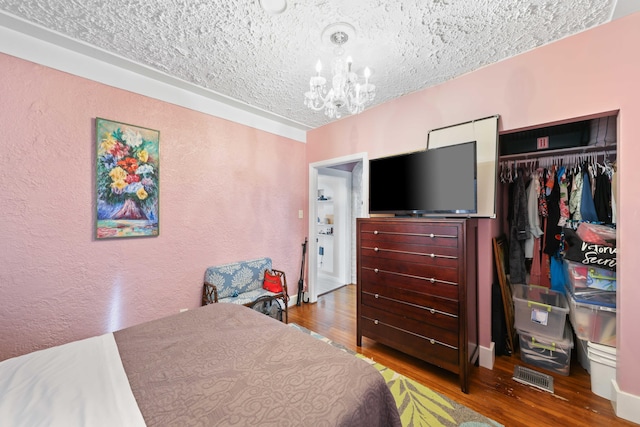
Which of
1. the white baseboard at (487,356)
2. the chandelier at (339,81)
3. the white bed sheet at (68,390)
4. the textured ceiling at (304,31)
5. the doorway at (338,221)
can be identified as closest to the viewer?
the white bed sheet at (68,390)

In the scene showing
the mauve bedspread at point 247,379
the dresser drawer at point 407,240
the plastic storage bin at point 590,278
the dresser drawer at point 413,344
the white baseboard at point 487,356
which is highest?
the dresser drawer at point 407,240

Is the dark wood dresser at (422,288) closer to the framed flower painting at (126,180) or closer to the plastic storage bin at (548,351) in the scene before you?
the plastic storage bin at (548,351)

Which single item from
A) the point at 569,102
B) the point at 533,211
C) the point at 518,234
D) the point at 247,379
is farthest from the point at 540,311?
the point at 247,379

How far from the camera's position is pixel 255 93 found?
8.72 feet

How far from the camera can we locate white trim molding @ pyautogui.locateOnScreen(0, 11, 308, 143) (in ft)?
5.73

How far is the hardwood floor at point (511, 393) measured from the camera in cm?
165

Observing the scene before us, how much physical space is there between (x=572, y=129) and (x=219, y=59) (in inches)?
126

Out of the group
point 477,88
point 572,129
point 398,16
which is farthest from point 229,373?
point 572,129

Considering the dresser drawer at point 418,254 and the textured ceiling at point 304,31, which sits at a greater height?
the textured ceiling at point 304,31

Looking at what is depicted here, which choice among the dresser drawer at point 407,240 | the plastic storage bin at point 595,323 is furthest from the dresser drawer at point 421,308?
the plastic storage bin at point 595,323

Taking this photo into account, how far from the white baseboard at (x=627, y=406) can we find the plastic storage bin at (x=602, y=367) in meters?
0.13

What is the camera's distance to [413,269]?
7.09 ft

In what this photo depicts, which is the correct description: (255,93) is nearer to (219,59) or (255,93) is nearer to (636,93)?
(219,59)

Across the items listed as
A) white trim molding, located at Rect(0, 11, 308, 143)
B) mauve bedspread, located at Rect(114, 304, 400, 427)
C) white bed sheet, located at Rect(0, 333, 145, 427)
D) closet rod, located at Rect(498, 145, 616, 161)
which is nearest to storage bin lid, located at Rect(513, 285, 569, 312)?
closet rod, located at Rect(498, 145, 616, 161)
